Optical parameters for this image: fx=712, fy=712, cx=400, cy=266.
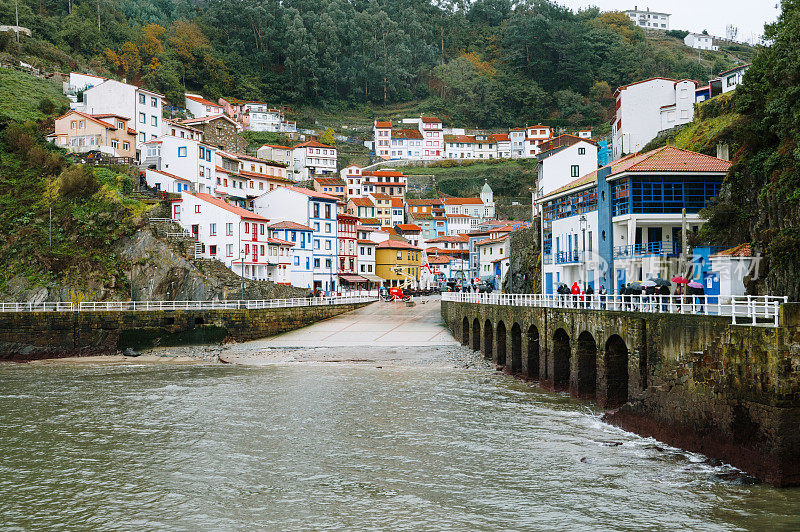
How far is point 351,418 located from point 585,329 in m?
10.1

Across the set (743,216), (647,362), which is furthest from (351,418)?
(743,216)

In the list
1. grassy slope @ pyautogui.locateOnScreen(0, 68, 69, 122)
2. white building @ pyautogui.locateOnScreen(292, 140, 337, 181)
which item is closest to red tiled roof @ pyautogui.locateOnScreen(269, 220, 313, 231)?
grassy slope @ pyautogui.locateOnScreen(0, 68, 69, 122)

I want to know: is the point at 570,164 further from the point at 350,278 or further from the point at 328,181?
the point at 328,181

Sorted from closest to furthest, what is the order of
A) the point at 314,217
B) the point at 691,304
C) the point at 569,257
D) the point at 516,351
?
the point at 691,304
the point at 516,351
the point at 569,257
the point at 314,217

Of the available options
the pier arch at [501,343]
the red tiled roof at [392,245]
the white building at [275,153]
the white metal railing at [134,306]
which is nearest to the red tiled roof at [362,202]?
the red tiled roof at [392,245]

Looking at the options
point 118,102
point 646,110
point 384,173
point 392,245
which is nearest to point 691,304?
point 646,110

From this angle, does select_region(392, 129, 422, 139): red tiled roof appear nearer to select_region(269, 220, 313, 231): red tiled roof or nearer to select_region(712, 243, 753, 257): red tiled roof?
select_region(269, 220, 313, 231): red tiled roof

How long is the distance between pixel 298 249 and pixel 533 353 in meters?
41.5

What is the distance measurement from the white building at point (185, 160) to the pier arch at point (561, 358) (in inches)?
2084

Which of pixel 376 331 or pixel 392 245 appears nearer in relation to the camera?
pixel 376 331

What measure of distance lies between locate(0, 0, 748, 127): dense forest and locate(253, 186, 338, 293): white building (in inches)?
2754

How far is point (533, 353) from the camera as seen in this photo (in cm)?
3741

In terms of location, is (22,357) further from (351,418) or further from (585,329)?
(585,329)

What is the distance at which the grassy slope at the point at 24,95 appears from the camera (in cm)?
8269
